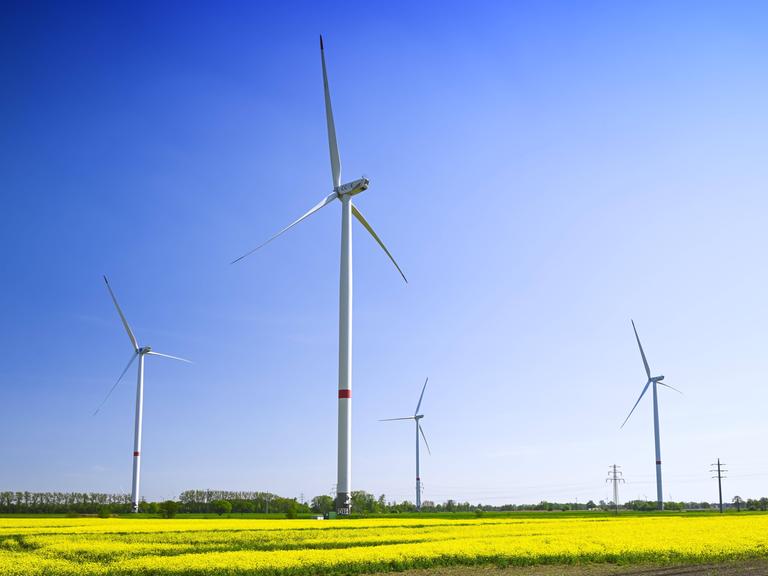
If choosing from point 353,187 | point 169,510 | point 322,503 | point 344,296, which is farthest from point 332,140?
point 322,503

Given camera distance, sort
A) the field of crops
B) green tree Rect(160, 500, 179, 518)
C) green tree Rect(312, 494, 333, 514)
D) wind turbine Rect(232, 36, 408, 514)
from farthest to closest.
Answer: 1. green tree Rect(312, 494, 333, 514)
2. green tree Rect(160, 500, 179, 518)
3. wind turbine Rect(232, 36, 408, 514)
4. the field of crops

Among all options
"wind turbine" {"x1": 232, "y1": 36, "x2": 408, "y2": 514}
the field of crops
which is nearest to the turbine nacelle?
"wind turbine" {"x1": 232, "y1": 36, "x2": 408, "y2": 514}

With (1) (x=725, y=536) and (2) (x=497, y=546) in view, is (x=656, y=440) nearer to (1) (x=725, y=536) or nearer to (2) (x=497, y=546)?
(1) (x=725, y=536)

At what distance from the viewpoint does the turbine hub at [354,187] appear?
8150cm

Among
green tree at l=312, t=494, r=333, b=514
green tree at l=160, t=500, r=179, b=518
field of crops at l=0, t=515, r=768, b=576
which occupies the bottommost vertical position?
green tree at l=312, t=494, r=333, b=514

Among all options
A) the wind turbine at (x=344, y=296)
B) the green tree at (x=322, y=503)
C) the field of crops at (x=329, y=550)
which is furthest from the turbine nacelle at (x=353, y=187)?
the green tree at (x=322, y=503)

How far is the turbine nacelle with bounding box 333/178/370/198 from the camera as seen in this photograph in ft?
267

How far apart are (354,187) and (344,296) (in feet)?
46.4

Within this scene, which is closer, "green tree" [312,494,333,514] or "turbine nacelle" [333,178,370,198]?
"turbine nacelle" [333,178,370,198]

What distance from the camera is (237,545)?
3894cm

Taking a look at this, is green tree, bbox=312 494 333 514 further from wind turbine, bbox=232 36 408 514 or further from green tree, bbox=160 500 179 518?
wind turbine, bbox=232 36 408 514

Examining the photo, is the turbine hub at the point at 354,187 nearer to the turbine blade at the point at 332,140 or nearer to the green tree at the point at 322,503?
the turbine blade at the point at 332,140

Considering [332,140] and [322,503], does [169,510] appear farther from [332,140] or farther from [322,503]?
[322,503]

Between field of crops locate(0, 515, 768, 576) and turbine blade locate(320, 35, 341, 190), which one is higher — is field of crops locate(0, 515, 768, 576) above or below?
below
